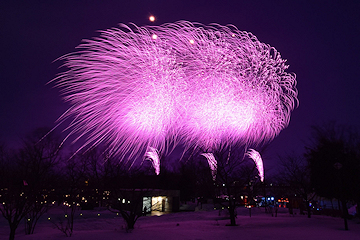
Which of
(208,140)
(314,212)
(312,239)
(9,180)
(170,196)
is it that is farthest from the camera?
(170,196)

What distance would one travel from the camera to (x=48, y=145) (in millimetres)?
29344

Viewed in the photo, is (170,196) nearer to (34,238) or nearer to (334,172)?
(334,172)

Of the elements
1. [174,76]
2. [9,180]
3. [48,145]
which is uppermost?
[174,76]

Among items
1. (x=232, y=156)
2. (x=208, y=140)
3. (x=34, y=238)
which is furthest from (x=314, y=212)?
(x=34, y=238)

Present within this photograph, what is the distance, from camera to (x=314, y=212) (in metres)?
32.9

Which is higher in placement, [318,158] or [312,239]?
[318,158]

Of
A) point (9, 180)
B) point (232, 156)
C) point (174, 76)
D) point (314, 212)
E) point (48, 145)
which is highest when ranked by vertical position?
point (174, 76)

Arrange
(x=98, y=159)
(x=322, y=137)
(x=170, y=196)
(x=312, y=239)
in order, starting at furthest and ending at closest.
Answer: (x=98, y=159)
(x=170, y=196)
(x=322, y=137)
(x=312, y=239)

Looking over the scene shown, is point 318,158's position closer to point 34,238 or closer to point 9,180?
point 34,238

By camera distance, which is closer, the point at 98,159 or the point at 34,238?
the point at 34,238

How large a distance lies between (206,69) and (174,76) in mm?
2231

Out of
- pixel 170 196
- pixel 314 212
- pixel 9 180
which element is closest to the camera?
pixel 9 180

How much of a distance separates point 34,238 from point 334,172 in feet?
74.8

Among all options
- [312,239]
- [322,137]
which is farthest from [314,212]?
[312,239]
